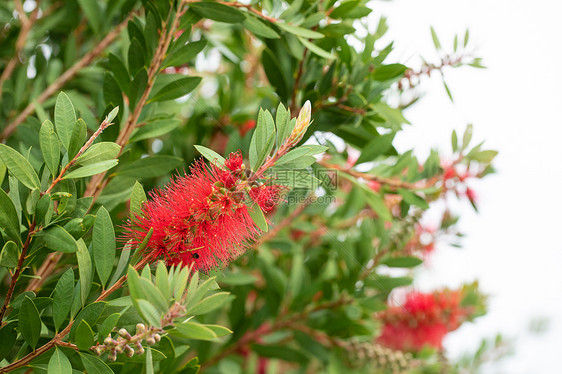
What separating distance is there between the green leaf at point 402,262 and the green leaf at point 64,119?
2.51 ft

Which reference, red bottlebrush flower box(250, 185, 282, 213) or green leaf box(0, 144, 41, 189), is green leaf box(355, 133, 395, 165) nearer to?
red bottlebrush flower box(250, 185, 282, 213)

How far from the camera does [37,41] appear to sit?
107cm

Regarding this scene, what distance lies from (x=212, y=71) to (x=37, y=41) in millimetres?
563

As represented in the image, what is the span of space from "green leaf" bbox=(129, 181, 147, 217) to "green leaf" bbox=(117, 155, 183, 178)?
0.17 m

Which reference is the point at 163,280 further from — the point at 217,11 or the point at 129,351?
the point at 217,11

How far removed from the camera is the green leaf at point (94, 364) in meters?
0.49

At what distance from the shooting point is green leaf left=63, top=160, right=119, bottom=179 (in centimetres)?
Answer: 49

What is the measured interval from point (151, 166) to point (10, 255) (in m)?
0.26

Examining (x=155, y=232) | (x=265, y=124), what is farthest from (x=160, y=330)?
(x=265, y=124)

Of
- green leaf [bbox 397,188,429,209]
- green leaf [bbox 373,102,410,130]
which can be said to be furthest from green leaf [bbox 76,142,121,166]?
green leaf [bbox 397,188,429,209]

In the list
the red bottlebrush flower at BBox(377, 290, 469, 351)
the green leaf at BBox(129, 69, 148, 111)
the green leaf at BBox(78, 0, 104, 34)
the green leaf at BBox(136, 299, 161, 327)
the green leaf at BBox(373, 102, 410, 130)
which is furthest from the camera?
the red bottlebrush flower at BBox(377, 290, 469, 351)

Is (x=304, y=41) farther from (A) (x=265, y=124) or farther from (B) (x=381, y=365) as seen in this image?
(B) (x=381, y=365)

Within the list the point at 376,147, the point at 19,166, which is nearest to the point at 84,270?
the point at 19,166

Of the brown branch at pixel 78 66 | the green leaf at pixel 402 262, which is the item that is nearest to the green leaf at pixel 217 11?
the brown branch at pixel 78 66
